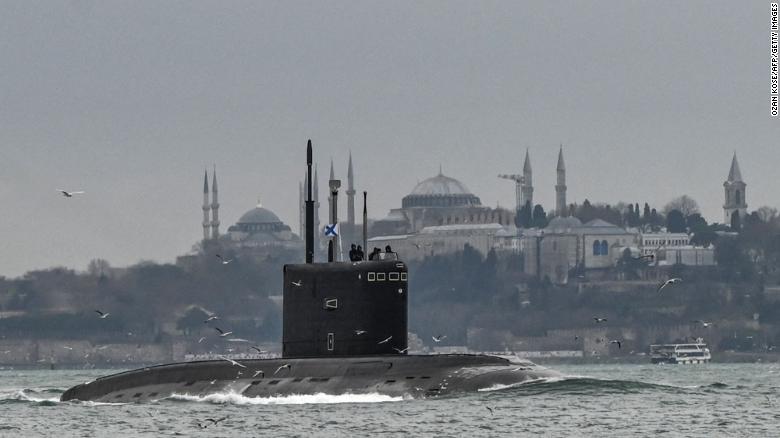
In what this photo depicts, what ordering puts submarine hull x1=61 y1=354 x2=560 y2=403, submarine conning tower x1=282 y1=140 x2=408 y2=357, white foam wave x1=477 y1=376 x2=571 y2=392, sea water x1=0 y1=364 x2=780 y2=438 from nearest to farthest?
sea water x1=0 y1=364 x2=780 y2=438, submarine hull x1=61 y1=354 x2=560 y2=403, white foam wave x1=477 y1=376 x2=571 y2=392, submarine conning tower x1=282 y1=140 x2=408 y2=357

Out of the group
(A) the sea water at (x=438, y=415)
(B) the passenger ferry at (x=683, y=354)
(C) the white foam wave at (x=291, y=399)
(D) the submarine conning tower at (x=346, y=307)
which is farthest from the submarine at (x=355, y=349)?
(B) the passenger ferry at (x=683, y=354)

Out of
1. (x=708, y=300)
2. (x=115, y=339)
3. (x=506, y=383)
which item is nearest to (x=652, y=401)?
(x=506, y=383)

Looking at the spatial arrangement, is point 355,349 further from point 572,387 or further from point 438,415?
point 572,387

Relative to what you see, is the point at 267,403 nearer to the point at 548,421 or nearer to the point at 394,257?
the point at 394,257

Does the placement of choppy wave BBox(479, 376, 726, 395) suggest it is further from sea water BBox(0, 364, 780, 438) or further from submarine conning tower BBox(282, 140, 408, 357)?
submarine conning tower BBox(282, 140, 408, 357)

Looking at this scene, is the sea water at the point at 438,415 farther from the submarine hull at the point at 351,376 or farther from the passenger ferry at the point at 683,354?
the passenger ferry at the point at 683,354

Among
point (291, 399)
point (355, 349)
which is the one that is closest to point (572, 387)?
point (355, 349)

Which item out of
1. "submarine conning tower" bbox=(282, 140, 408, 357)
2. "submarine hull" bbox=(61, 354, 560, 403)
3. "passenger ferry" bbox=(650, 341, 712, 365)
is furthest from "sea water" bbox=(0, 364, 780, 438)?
"passenger ferry" bbox=(650, 341, 712, 365)
